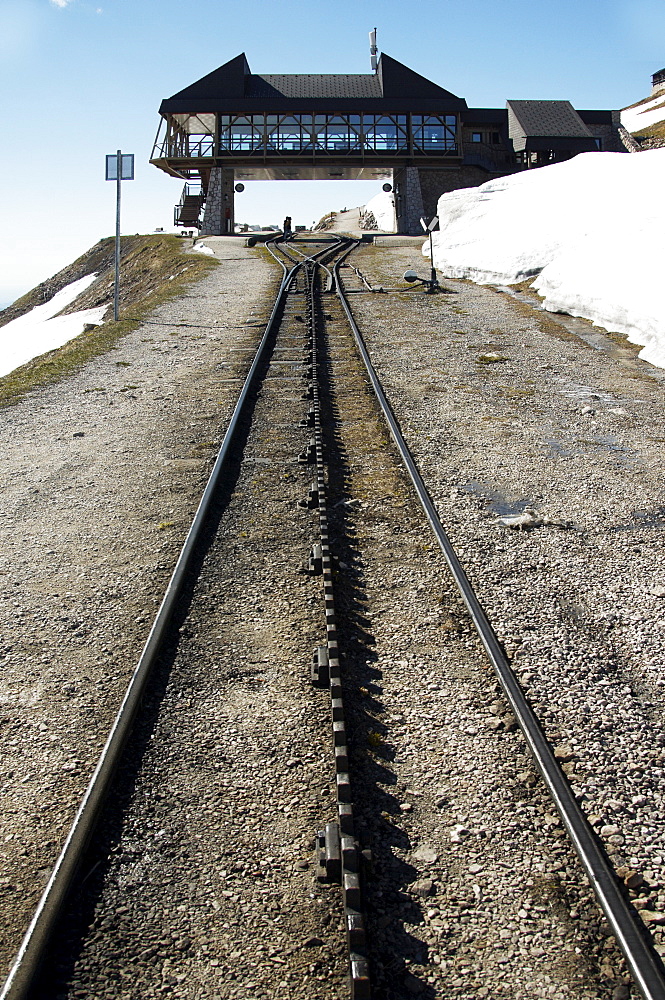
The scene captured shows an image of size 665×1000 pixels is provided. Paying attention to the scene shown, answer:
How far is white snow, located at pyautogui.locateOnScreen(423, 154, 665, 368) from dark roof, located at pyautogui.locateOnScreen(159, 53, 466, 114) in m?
20.6

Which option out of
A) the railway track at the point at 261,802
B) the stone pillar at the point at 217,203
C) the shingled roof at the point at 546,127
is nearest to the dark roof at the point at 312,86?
the stone pillar at the point at 217,203

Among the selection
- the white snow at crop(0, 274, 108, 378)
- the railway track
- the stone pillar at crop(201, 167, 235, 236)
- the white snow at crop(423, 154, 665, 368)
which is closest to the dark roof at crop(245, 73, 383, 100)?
the stone pillar at crop(201, 167, 235, 236)

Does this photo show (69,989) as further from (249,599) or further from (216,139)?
(216,139)

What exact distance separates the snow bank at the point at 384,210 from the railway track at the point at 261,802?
4662 cm

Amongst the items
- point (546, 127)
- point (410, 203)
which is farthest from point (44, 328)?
point (546, 127)

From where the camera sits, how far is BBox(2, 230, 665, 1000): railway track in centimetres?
299

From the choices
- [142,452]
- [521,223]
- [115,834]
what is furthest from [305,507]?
[521,223]

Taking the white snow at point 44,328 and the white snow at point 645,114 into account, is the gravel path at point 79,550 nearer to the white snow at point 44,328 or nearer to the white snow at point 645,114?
the white snow at point 44,328

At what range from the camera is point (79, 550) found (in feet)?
21.9

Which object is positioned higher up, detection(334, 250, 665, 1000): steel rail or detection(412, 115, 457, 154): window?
detection(412, 115, 457, 154): window

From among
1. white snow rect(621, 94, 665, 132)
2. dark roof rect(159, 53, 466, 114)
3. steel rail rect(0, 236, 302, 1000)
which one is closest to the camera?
steel rail rect(0, 236, 302, 1000)

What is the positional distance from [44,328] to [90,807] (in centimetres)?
3707

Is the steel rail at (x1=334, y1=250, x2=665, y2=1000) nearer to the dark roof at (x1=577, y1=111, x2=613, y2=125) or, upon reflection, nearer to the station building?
the station building

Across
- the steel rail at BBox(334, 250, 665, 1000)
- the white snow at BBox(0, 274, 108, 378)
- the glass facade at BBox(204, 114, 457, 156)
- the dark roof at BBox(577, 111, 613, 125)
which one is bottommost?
the steel rail at BBox(334, 250, 665, 1000)
